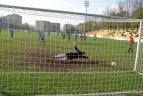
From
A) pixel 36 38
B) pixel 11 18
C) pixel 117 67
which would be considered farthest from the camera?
pixel 117 67

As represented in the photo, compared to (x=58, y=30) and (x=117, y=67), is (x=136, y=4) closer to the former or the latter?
(x=117, y=67)

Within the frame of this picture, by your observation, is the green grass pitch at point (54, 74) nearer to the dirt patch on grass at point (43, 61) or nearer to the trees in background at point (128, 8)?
the dirt patch on grass at point (43, 61)

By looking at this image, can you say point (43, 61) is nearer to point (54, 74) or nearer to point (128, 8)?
point (54, 74)

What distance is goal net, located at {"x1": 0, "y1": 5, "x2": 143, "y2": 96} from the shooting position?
828 centimetres

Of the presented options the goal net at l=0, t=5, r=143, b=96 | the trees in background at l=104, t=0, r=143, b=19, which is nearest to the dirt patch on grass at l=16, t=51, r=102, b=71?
the goal net at l=0, t=5, r=143, b=96

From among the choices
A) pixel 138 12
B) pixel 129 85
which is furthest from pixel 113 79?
pixel 138 12

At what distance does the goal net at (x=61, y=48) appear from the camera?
27.2ft

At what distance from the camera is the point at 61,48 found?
9562 mm

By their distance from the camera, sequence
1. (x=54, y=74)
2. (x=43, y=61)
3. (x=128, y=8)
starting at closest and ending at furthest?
(x=43, y=61) < (x=54, y=74) < (x=128, y=8)

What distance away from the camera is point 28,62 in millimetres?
11586

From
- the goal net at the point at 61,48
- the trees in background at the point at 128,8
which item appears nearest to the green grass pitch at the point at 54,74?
the goal net at the point at 61,48

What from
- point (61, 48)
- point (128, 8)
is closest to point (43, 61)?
point (61, 48)

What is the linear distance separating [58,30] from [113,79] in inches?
132

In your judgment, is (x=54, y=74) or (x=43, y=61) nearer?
(x=43, y=61)
